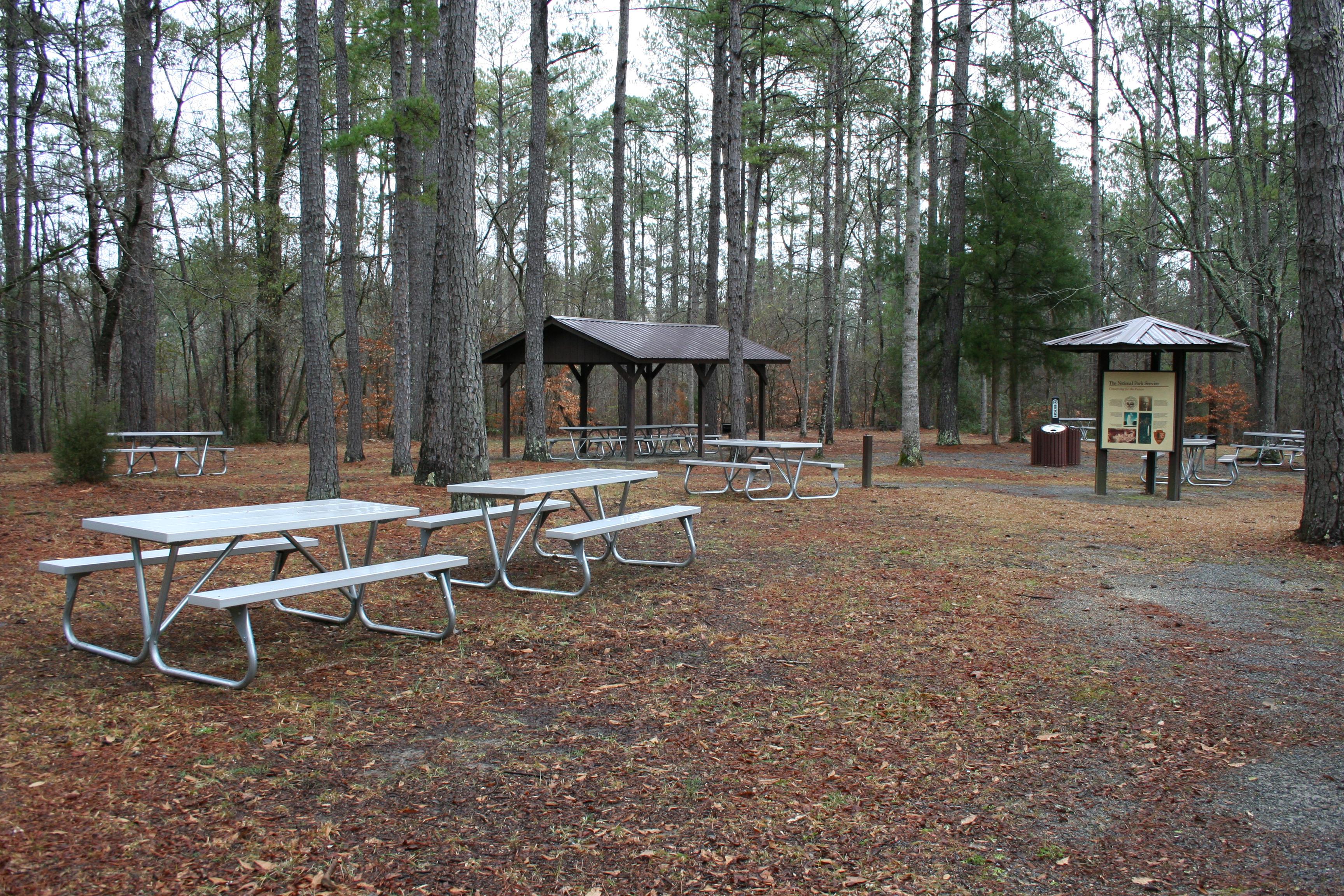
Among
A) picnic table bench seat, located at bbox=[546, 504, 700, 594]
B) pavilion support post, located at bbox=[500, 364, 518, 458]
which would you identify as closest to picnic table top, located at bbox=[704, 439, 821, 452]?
picnic table bench seat, located at bbox=[546, 504, 700, 594]

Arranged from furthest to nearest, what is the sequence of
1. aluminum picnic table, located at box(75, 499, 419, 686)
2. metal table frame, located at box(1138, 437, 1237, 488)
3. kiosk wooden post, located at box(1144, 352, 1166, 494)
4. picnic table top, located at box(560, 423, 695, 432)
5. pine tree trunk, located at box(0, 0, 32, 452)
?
picnic table top, located at box(560, 423, 695, 432), metal table frame, located at box(1138, 437, 1237, 488), pine tree trunk, located at box(0, 0, 32, 452), kiosk wooden post, located at box(1144, 352, 1166, 494), aluminum picnic table, located at box(75, 499, 419, 686)

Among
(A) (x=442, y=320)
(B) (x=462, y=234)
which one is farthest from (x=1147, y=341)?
(A) (x=442, y=320)

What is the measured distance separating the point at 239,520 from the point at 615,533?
3.01m

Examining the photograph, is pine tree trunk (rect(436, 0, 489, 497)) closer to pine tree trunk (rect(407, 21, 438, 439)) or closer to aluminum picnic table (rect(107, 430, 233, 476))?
pine tree trunk (rect(407, 21, 438, 439))

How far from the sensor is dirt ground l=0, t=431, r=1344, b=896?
2504mm

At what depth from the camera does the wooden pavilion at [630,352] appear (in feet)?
55.0

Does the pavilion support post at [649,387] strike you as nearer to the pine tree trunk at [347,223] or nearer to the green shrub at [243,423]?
the pine tree trunk at [347,223]

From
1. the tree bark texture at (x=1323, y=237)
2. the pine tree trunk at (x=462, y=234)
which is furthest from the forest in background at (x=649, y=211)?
the tree bark texture at (x=1323, y=237)

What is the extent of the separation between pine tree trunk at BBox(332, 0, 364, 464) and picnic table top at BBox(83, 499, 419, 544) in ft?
25.3

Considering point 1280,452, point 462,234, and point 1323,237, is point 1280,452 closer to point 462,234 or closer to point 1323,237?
point 1323,237

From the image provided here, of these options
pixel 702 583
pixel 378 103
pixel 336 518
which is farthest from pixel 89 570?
pixel 378 103

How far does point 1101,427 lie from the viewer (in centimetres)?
1137

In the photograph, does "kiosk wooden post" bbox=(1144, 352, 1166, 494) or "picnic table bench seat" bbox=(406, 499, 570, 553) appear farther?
"kiosk wooden post" bbox=(1144, 352, 1166, 494)

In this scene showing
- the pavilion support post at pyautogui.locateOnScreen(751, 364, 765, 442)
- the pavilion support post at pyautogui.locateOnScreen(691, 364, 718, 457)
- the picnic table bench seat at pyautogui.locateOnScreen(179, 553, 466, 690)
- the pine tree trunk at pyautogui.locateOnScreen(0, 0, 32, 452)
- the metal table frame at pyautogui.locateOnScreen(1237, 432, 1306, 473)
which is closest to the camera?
the picnic table bench seat at pyautogui.locateOnScreen(179, 553, 466, 690)
